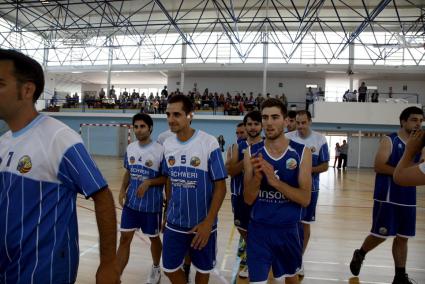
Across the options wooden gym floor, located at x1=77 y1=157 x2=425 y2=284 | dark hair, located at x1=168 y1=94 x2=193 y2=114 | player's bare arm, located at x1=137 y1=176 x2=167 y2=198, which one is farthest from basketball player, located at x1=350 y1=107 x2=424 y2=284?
player's bare arm, located at x1=137 y1=176 x2=167 y2=198

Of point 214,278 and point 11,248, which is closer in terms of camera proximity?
point 11,248

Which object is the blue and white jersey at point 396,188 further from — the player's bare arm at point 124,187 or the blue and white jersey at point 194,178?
the player's bare arm at point 124,187

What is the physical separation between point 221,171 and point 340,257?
10.5ft

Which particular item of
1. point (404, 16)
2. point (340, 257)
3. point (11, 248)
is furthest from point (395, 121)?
point (11, 248)

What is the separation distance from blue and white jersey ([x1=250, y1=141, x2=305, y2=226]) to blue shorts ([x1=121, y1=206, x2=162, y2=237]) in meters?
1.59

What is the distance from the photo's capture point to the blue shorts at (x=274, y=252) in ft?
9.57

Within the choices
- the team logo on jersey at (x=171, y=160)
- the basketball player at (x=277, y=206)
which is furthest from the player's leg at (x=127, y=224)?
the basketball player at (x=277, y=206)

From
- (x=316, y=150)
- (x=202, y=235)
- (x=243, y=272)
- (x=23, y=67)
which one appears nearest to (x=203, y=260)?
→ (x=202, y=235)

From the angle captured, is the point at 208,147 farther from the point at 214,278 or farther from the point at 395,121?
the point at 395,121

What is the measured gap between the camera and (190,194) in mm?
3254

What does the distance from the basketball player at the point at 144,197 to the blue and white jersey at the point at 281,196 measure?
153 cm

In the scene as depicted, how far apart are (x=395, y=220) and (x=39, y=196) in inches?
157

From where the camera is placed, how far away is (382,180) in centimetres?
429

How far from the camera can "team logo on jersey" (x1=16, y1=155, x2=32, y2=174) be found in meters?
1.68
